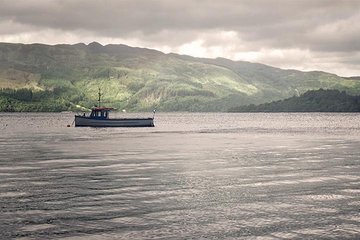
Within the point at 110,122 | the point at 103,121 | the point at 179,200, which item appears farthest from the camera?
the point at 110,122

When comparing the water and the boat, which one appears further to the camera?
the boat

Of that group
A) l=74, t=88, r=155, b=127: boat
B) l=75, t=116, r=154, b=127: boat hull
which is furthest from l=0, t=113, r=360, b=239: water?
l=75, t=116, r=154, b=127: boat hull

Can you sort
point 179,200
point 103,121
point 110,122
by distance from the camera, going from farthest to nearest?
point 110,122
point 103,121
point 179,200

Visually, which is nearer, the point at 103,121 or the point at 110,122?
the point at 103,121

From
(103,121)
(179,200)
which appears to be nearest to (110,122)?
(103,121)

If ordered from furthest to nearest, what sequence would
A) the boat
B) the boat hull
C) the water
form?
the boat hull < the boat < the water

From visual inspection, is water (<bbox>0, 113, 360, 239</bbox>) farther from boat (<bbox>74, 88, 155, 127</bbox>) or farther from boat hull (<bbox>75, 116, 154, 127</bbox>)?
boat hull (<bbox>75, 116, 154, 127</bbox>)

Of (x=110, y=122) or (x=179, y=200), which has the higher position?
(x=179, y=200)

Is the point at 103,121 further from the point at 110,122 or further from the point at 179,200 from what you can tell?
the point at 179,200

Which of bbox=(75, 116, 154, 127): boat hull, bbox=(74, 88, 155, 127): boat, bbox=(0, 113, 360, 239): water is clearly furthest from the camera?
bbox=(75, 116, 154, 127): boat hull

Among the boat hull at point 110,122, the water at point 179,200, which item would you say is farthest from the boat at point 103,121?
the water at point 179,200

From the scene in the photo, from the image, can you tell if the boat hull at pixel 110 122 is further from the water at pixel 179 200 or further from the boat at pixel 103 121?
the water at pixel 179 200

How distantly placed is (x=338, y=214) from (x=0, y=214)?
18247mm

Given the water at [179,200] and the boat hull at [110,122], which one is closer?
the water at [179,200]
